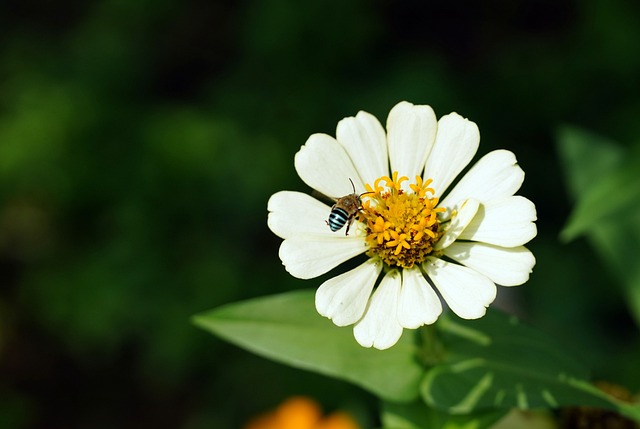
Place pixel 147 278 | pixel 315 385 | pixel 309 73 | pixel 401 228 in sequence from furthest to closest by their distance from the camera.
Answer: pixel 309 73
pixel 147 278
pixel 315 385
pixel 401 228

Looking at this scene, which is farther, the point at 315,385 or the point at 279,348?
the point at 315,385

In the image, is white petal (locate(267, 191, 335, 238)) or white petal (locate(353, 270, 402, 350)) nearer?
white petal (locate(353, 270, 402, 350))

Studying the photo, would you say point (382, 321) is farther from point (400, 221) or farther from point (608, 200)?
point (608, 200)

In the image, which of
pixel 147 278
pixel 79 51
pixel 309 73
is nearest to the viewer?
pixel 147 278

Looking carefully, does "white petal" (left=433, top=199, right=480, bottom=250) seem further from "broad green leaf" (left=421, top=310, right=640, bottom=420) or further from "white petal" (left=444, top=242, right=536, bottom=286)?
"broad green leaf" (left=421, top=310, right=640, bottom=420)

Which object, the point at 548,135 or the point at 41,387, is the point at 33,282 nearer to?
the point at 41,387

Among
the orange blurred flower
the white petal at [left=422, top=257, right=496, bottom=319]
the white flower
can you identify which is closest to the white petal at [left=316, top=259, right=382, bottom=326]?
the white flower

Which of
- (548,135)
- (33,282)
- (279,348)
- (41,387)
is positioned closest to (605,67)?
(548,135)
